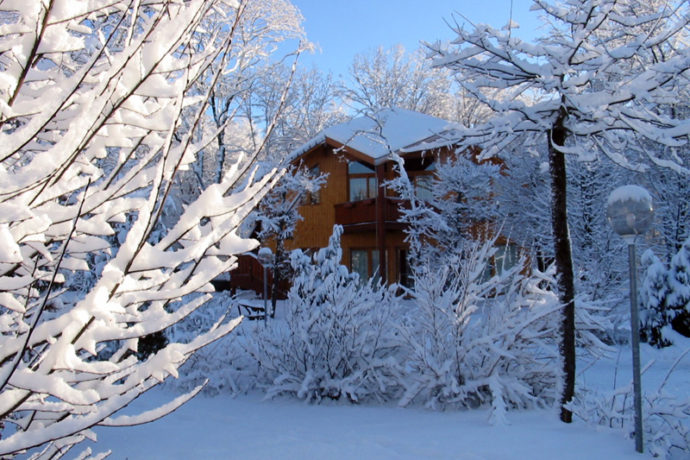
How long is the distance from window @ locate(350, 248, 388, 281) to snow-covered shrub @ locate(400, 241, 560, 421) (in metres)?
14.1

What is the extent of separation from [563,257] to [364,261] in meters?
15.5

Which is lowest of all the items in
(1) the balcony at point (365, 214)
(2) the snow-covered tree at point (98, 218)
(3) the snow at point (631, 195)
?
Answer: (2) the snow-covered tree at point (98, 218)

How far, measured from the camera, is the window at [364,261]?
2033 centimetres

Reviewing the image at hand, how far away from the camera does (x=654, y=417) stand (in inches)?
204

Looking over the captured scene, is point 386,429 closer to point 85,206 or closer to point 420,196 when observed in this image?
point 85,206

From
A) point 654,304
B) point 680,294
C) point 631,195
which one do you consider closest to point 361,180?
point 654,304

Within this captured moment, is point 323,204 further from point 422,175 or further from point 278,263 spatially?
point 422,175

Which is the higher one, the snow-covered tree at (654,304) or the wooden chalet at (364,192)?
the wooden chalet at (364,192)

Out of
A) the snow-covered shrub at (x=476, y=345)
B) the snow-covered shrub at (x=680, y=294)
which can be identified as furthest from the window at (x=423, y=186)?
the snow-covered shrub at (x=476, y=345)

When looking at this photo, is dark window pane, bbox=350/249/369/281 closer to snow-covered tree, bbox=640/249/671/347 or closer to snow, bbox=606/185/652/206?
snow-covered tree, bbox=640/249/671/347

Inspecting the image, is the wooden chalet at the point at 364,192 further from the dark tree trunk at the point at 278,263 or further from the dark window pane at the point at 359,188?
the dark tree trunk at the point at 278,263

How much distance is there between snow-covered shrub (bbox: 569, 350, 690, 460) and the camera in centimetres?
424

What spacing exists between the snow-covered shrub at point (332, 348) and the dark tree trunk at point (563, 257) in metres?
1.78

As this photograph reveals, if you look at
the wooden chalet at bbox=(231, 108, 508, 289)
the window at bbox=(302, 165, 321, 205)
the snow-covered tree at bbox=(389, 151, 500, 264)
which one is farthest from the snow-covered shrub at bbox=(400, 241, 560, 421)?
the window at bbox=(302, 165, 321, 205)
